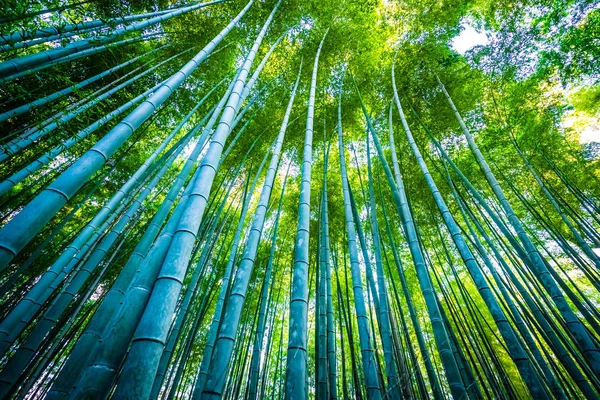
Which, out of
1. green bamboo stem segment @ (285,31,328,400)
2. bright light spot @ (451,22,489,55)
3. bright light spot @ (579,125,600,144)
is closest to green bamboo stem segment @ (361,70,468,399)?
green bamboo stem segment @ (285,31,328,400)

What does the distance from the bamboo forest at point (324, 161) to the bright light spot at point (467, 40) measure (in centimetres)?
4

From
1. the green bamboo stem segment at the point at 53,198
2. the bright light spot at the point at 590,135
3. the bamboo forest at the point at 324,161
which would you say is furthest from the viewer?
the bright light spot at the point at 590,135

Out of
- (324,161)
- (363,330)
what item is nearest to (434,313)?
(363,330)

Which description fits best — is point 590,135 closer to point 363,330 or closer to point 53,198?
point 363,330

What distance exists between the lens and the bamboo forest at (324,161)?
239 cm

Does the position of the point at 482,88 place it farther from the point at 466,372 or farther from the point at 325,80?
the point at 466,372

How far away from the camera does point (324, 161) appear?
3520 mm

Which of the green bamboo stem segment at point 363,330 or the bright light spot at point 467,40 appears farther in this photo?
the bright light spot at point 467,40

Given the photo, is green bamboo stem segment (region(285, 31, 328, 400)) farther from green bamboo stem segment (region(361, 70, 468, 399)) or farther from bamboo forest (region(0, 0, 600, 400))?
green bamboo stem segment (region(361, 70, 468, 399))

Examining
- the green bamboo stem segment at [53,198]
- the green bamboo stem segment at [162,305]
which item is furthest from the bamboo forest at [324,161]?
the green bamboo stem segment at [162,305]

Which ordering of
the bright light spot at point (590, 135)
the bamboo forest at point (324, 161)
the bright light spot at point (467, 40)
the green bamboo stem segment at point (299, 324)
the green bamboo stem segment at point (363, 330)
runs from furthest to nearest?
1. the bright light spot at point (590, 135)
2. the bright light spot at point (467, 40)
3. the bamboo forest at point (324, 161)
4. the green bamboo stem segment at point (363, 330)
5. the green bamboo stem segment at point (299, 324)

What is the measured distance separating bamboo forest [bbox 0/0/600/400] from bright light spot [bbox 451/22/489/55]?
A: 4cm

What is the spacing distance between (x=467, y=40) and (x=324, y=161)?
4102 millimetres

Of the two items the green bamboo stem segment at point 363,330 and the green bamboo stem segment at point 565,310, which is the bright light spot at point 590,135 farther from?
the green bamboo stem segment at point 363,330
